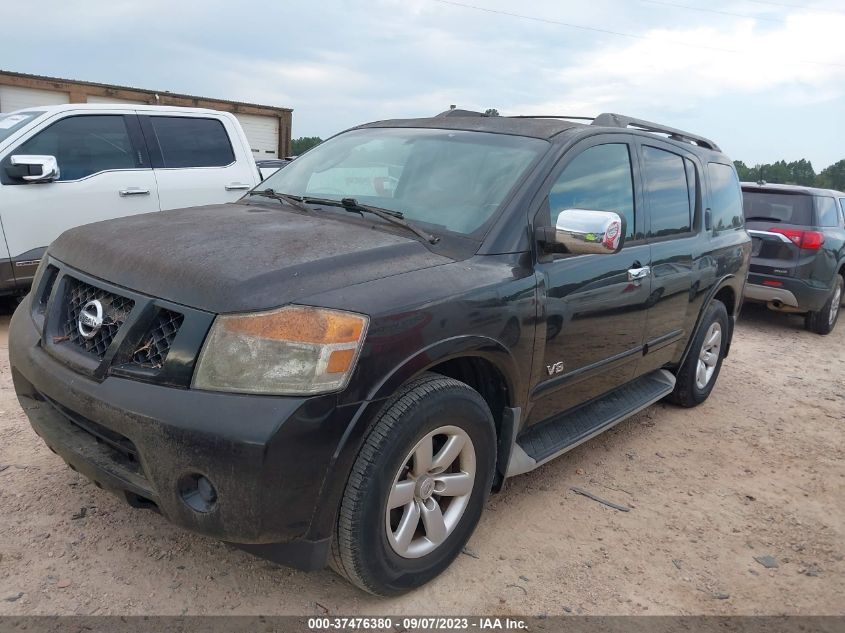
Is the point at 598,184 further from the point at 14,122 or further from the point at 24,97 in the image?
the point at 24,97

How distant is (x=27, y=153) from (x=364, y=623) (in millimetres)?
5176

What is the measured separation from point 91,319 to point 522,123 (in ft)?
7.36

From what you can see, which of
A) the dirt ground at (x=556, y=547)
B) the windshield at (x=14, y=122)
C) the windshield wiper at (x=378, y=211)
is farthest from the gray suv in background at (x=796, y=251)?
the windshield at (x=14, y=122)

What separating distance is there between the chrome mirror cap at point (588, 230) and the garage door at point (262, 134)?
20.9 meters

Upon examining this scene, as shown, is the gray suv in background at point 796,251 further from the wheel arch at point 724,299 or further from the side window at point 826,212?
the wheel arch at point 724,299

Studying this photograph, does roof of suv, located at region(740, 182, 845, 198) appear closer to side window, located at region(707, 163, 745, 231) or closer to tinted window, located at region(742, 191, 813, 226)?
tinted window, located at region(742, 191, 813, 226)

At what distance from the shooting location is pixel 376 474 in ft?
7.22

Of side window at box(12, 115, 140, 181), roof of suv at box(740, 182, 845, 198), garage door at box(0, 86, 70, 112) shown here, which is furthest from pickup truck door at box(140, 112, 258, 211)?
garage door at box(0, 86, 70, 112)

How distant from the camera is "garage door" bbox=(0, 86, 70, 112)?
58.7 feet

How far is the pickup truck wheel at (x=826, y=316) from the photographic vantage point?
26.6ft

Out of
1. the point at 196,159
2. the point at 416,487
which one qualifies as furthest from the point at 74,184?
the point at 416,487

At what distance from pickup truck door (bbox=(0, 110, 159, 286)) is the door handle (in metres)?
4.61

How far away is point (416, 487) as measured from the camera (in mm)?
2439

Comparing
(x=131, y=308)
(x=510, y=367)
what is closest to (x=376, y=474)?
(x=510, y=367)
